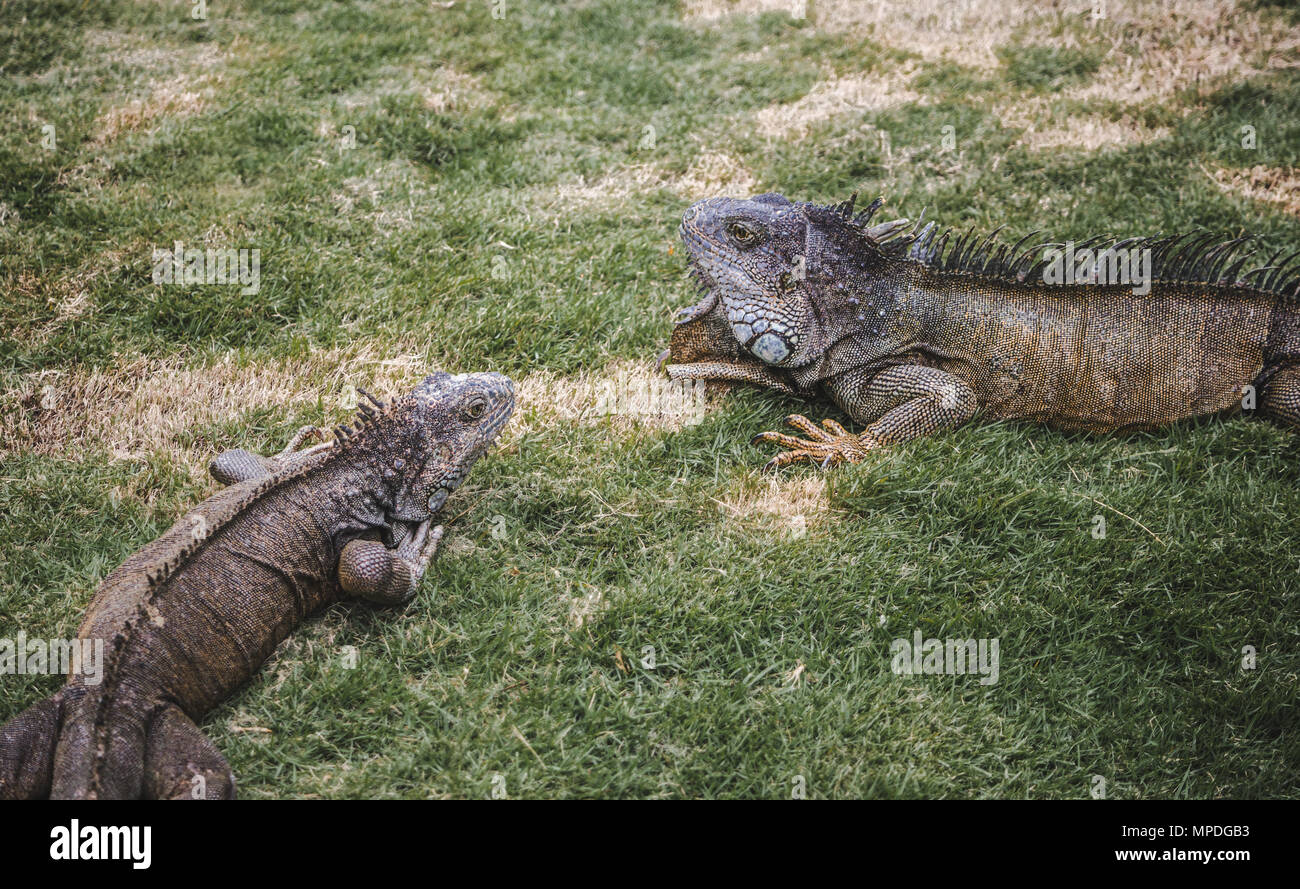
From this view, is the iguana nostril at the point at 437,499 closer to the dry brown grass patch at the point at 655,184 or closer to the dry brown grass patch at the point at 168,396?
the dry brown grass patch at the point at 168,396

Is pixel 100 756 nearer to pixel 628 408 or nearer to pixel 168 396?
pixel 168 396

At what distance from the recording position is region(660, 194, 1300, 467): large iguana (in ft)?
17.0

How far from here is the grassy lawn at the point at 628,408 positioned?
3.89 meters

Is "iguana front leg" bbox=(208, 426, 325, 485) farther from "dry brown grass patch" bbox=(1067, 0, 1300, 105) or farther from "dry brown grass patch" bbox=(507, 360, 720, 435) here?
"dry brown grass patch" bbox=(1067, 0, 1300, 105)

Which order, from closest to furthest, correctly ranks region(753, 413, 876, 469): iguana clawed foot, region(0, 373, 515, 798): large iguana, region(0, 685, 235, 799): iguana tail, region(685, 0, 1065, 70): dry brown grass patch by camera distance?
region(0, 685, 235, 799): iguana tail → region(0, 373, 515, 798): large iguana → region(753, 413, 876, 469): iguana clawed foot → region(685, 0, 1065, 70): dry brown grass patch

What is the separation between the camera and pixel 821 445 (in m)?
5.15

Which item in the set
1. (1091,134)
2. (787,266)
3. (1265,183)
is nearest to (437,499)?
(787,266)

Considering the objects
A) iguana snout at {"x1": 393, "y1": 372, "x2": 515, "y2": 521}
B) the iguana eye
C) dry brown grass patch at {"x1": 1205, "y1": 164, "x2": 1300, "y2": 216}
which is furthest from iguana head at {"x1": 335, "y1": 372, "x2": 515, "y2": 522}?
dry brown grass patch at {"x1": 1205, "y1": 164, "x2": 1300, "y2": 216}

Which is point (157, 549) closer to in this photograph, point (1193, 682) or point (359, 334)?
point (359, 334)

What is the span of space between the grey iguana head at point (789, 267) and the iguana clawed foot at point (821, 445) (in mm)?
395

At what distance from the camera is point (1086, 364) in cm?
519

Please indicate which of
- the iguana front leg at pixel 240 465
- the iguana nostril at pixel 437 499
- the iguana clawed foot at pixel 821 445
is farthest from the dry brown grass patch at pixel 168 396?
the iguana clawed foot at pixel 821 445

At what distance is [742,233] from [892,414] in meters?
1.30

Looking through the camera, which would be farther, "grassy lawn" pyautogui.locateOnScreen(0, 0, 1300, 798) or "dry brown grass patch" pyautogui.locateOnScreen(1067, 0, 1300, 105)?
"dry brown grass patch" pyautogui.locateOnScreen(1067, 0, 1300, 105)
